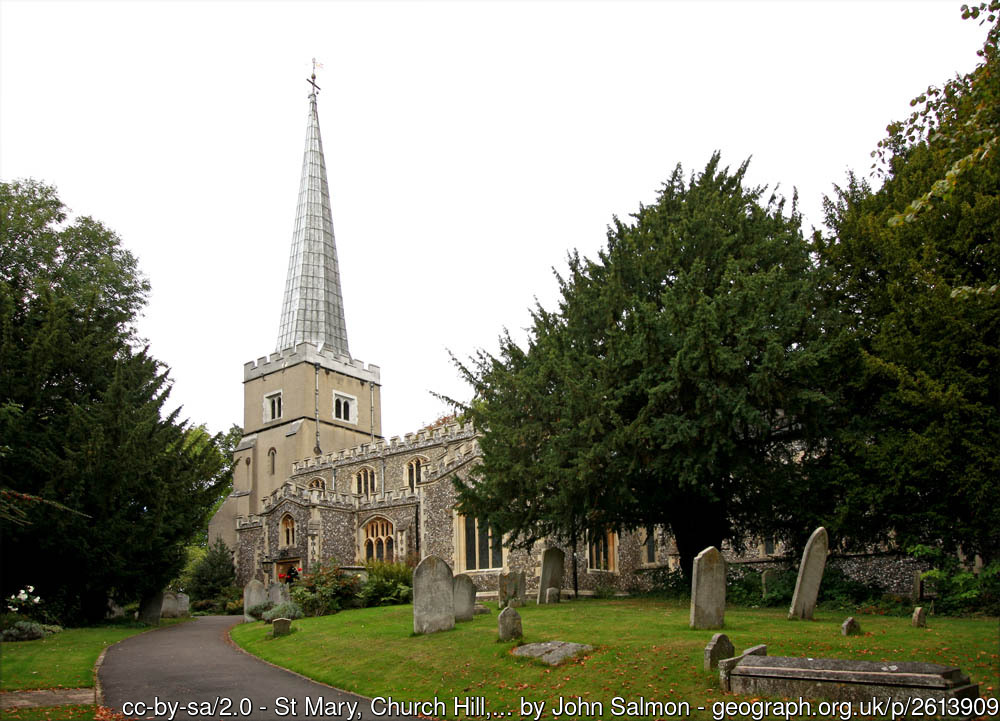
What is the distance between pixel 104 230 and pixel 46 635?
15147mm

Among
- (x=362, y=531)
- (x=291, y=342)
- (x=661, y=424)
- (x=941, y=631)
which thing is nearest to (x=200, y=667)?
(x=661, y=424)

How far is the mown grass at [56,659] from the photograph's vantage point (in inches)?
424

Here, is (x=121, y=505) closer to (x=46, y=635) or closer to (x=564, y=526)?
(x=46, y=635)

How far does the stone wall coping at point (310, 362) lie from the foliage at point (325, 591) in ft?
95.7

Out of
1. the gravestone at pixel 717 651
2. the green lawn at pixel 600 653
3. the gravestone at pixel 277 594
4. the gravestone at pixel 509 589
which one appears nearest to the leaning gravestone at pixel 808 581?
the green lawn at pixel 600 653

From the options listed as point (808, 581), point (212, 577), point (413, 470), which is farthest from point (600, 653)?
point (413, 470)

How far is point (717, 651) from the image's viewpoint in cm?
880

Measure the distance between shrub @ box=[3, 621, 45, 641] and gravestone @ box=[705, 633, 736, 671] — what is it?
13.3 meters

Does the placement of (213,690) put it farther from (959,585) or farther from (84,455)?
(959,585)

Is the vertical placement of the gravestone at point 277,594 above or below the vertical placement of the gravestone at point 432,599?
below

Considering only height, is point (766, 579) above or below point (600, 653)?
above

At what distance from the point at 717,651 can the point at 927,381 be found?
7789 millimetres

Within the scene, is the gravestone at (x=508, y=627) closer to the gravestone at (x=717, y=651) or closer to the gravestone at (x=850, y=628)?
the gravestone at (x=717, y=651)

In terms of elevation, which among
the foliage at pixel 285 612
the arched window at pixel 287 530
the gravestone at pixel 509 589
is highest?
the arched window at pixel 287 530
